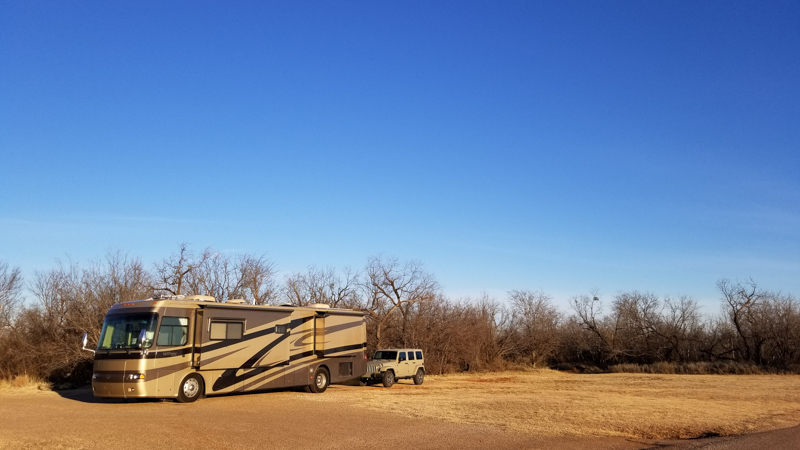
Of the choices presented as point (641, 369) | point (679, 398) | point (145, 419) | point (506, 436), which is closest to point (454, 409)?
point (506, 436)

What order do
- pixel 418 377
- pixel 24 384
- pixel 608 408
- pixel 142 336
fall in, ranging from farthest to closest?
pixel 418 377
pixel 24 384
pixel 608 408
pixel 142 336

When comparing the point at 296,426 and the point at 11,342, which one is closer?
the point at 296,426

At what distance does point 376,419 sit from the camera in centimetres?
1530

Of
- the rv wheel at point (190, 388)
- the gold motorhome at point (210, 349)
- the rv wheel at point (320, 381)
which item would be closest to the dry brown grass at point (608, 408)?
the rv wheel at point (320, 381)

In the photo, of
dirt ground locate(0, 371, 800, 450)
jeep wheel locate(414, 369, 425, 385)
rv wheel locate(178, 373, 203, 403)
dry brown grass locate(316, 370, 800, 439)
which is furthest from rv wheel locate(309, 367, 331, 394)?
jeep wheel locate(414, 369, 425, 385)

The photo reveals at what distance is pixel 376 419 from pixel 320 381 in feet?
26.4

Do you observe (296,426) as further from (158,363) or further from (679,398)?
(679,398)

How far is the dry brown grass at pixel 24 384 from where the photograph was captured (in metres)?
23.4

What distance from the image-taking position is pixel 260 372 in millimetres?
20734

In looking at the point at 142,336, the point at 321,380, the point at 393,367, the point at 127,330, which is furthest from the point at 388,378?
the point at 127,330

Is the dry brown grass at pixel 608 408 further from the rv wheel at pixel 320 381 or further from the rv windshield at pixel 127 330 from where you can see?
the rv windshield at pixel 127 330

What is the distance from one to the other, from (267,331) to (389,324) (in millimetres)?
16928

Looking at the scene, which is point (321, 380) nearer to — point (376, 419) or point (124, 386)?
point (124, 386)

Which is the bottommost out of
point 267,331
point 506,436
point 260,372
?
point 506,436
